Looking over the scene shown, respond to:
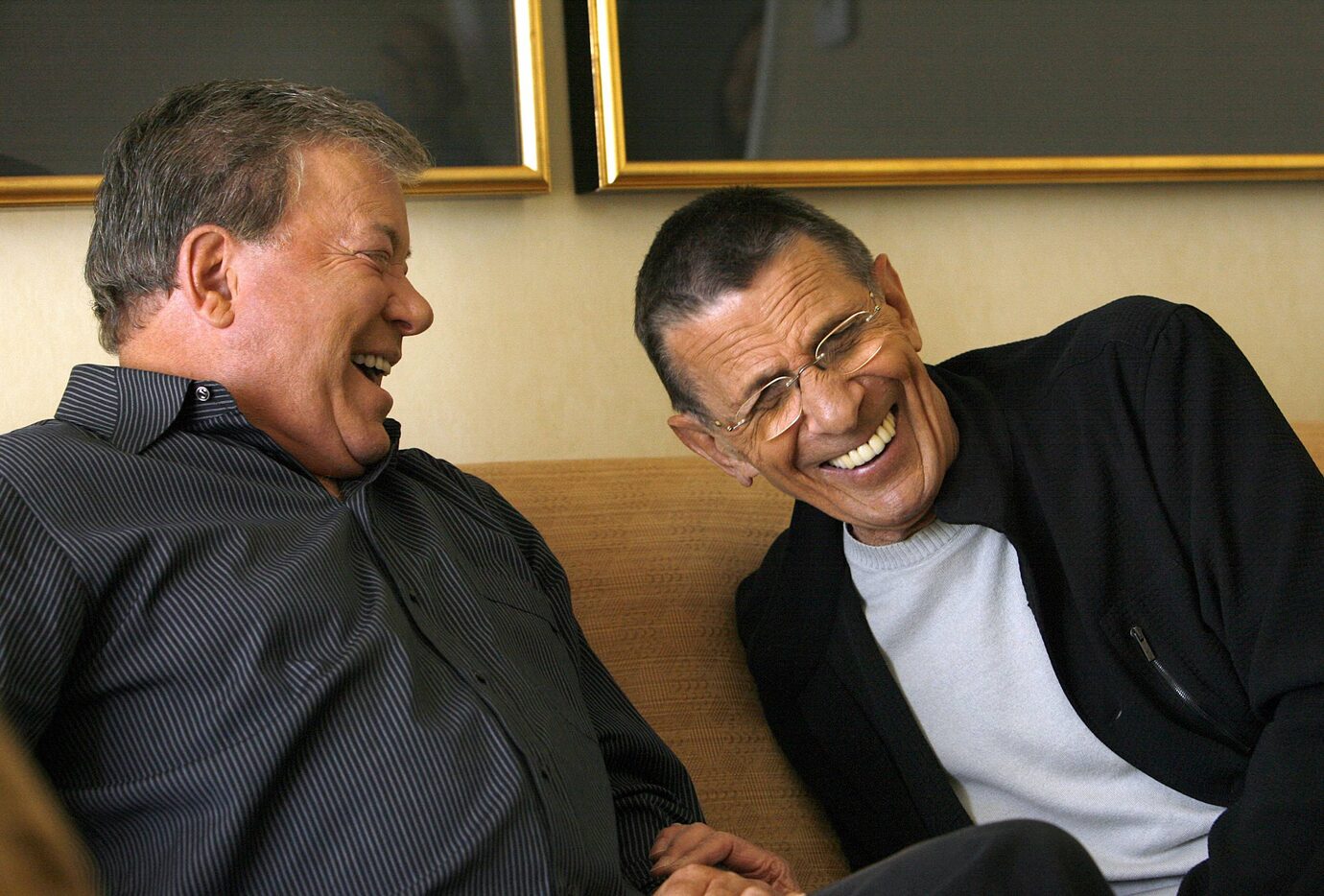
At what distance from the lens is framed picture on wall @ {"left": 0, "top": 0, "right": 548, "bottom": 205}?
187 centimetres

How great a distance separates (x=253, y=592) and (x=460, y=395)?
959 millimetres

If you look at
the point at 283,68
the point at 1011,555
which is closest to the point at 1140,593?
the point at 1011,555

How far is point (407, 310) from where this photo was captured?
1.52m

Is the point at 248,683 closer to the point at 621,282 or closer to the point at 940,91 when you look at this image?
the point at 621,282

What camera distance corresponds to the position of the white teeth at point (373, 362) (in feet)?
4.91

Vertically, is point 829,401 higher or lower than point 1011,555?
higher

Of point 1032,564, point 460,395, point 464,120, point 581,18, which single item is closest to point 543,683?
point 1032,564

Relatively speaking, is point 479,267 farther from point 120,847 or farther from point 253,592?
point 120,847

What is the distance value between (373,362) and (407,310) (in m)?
0.07

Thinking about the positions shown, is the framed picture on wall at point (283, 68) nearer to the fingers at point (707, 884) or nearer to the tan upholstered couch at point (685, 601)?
the tan upholstered couch at point (685, 601)

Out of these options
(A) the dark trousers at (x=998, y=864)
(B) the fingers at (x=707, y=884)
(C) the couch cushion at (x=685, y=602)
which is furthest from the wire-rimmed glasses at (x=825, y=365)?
(A) the dark trousers at (x=998, y=864)

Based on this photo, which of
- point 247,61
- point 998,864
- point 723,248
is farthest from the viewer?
point 247,61

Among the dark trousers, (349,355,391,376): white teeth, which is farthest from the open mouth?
the dark trousers

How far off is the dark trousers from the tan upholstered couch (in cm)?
80
